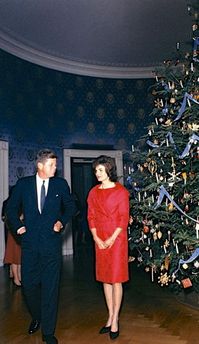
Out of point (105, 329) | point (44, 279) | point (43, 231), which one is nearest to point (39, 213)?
point (43, 231)

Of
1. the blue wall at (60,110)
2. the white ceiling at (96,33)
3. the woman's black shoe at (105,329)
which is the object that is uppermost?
the white ceiling at (96,33)

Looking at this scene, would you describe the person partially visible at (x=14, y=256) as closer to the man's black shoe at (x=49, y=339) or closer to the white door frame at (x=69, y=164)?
the man's black shoe at (x=49, y=339)

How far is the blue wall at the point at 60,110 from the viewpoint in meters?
6.81

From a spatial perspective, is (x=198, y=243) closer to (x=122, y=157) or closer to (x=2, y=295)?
(x=2, y=295)

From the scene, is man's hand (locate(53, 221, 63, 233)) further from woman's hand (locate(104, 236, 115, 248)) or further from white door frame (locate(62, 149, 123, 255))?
white door frame (locate(62, 149, 123, 255))

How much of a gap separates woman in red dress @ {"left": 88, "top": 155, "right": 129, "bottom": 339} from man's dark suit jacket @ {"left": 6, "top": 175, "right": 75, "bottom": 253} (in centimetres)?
25

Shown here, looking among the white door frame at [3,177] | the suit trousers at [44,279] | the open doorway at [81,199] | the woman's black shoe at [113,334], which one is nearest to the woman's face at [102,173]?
the suit trousers at [44,279]

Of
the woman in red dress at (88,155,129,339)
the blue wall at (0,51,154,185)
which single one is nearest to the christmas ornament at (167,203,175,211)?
the woman in red dress at (88,155,129,339)

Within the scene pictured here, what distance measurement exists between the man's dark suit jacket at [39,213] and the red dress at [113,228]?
10.2 inches

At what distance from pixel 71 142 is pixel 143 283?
13.4 feet

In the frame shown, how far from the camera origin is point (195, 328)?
2953mm

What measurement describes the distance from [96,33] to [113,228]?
191 inches

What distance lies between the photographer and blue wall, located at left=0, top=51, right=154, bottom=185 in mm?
6812

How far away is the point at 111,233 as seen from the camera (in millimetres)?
2803
